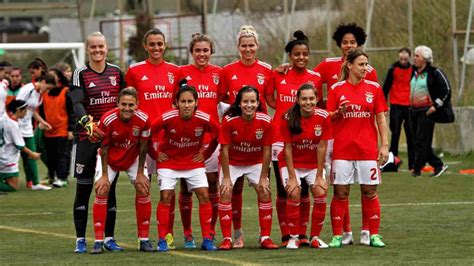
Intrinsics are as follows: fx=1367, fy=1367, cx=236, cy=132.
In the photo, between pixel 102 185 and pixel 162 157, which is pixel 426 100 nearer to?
pixel 162 157

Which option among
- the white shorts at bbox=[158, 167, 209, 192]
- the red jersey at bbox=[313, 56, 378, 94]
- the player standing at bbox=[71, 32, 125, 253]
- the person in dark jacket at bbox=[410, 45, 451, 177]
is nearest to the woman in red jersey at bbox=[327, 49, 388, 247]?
the red jersey at bbox=[313, 56, 378, 94]

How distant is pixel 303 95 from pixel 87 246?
2.52 m

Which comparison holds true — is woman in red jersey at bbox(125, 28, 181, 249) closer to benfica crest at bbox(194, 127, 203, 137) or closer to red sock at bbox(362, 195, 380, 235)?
benfica crest at bbox(194, 127, 203, 137)

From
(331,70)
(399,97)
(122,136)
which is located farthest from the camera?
(399,97)

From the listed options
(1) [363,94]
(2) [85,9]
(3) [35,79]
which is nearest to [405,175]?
(3) [35,79]

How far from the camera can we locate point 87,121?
12094mm

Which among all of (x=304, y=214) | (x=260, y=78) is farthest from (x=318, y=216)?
(x=260, y=78)

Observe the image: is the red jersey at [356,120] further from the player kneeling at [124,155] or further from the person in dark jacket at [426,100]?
the person in dark jacket at [426,100]

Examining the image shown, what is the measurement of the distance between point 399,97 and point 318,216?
10.4m

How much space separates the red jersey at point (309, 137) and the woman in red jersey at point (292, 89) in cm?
26

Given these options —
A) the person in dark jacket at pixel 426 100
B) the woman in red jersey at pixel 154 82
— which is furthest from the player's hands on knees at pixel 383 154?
the person in dark jacket at pixel 426 100

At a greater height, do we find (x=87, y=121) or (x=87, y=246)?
(x=87, y=121)

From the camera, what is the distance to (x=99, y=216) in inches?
488

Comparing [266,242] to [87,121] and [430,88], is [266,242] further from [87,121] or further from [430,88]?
[430,88]
